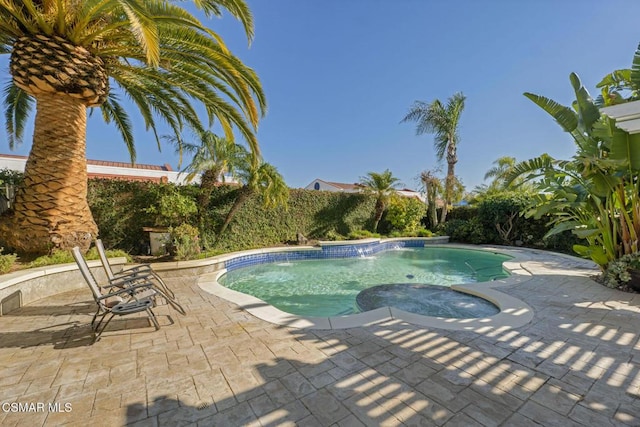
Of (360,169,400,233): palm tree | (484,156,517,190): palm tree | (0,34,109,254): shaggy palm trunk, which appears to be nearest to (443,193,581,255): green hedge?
(360,169,400,233): palm tree

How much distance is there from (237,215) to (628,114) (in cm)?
1222

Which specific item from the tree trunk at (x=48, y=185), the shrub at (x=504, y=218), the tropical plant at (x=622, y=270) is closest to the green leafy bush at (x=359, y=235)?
the shrub at (x=504, y=218)

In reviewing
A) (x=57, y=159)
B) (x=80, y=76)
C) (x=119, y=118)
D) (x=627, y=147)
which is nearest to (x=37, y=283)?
(x=57, y=159)

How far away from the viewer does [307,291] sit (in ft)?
23.6

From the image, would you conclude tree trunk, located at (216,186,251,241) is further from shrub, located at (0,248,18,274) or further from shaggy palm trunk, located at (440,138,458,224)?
shaggy palm trunk, located at (440,138,458,224)

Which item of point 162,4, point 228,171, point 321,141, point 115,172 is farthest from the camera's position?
point 321,141

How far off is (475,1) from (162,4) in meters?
9.22

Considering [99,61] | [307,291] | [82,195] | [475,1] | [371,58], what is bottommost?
[307,291]

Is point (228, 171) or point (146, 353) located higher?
point (228, 171)

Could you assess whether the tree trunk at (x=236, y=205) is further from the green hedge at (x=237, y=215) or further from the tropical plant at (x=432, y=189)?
the tropical plant at (x=432, y=189)

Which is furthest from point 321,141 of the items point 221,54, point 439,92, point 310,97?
point 221,54

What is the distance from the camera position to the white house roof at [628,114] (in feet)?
12.3

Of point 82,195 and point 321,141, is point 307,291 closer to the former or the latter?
point 82,195

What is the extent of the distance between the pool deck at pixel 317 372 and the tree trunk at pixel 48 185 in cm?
258
